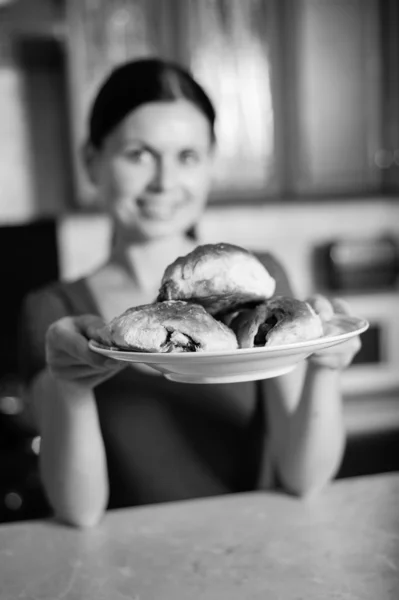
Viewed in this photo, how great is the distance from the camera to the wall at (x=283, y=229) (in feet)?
9.39

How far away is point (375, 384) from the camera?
2965mm

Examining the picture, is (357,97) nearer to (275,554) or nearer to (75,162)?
(75,162)

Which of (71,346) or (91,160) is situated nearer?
(71,346)

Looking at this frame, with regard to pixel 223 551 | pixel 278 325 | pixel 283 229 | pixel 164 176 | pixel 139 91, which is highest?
pixel 139 91

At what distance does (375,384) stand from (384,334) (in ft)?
0.71

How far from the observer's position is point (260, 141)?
9.29ft

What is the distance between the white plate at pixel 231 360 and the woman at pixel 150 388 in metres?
0.16

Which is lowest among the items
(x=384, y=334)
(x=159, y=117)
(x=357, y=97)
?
(x=384, y=334)

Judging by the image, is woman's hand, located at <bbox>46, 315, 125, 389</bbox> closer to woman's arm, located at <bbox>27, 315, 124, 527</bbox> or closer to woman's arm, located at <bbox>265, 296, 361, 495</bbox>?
woman's arm, located at <bbox>27, 315, 124, 527</bbox>

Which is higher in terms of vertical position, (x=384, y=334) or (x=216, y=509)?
(x=216, y=509)

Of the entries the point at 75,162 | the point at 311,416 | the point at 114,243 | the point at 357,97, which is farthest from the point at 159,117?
the point at 357,97

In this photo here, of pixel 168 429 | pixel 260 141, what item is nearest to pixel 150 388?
pixel 168 429

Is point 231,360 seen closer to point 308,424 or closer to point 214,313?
point 214,313

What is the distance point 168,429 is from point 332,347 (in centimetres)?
41
